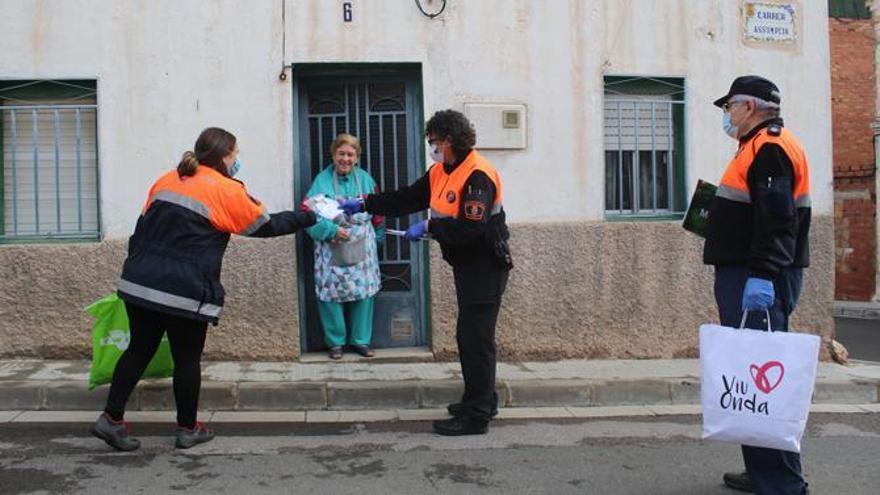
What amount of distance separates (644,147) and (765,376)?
14.5 ft

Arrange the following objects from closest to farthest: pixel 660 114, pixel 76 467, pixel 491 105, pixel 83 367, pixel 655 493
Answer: pixel 655 493 → pixel 76 467 → pixel 83 367 → pixel 491 105 → pixel 660 114

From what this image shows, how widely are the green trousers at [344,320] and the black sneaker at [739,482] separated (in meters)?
3.38

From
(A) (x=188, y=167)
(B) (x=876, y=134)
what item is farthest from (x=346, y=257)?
(B) (x=876, y=134)

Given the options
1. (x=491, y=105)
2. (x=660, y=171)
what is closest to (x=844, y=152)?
(x=660, y=171)

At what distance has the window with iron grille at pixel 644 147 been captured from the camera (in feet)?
24.3

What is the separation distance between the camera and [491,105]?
6961 millimetres

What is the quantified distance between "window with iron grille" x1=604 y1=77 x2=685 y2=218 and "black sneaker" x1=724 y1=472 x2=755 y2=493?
3.51 meters

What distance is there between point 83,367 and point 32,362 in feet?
1.57

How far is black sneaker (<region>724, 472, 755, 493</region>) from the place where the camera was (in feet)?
13.4

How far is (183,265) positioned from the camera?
4477mm

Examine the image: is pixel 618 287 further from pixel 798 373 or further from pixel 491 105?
pixel 798 373

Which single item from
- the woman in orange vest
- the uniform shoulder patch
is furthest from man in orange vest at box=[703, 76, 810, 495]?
the woman in orange vest

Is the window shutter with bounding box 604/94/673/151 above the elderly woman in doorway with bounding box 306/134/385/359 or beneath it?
above

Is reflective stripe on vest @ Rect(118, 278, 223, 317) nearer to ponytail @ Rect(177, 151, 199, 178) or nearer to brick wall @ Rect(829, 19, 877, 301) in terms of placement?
ponytail @ Rect(177, 151, 199, 178)
